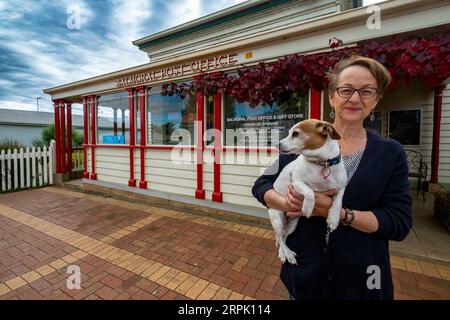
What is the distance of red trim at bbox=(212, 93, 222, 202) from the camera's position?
4681 millimetres

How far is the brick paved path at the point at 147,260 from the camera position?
8.07ft

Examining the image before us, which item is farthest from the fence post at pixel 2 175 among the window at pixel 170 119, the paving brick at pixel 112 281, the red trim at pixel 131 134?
the paving brick at pixel 112 281

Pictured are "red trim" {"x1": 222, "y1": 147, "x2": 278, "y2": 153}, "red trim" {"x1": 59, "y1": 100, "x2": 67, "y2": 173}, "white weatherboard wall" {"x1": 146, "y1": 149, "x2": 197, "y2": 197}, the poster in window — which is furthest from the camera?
"red trim" {"x1": 59, "y1": 100, "x2": 67, "y2": 173}

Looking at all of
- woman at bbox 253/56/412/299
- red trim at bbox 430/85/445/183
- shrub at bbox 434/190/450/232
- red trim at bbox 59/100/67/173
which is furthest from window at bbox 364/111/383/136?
red trim at bbox 59/100/67/173

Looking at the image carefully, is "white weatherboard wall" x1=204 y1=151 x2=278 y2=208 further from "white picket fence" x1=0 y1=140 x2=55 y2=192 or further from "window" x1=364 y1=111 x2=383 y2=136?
"white picket fence" x1=0 y1=140 x2=55 y2=192

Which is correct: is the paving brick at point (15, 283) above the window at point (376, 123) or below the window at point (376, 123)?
below

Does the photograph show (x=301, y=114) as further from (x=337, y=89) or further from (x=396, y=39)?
(x=337, y=89)

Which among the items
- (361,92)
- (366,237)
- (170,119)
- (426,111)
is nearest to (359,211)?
(366,237)

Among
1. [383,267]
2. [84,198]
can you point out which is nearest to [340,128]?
[383,267]

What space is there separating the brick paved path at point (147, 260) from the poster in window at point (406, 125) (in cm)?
485

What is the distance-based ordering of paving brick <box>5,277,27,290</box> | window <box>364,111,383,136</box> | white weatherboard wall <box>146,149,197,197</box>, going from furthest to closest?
window <box>364,111,383,136</box> < white weatherboard wall <box>146,149,197,197</box> < paving brick <box>5,277,27,290</box>

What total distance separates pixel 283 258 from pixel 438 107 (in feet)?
23.1

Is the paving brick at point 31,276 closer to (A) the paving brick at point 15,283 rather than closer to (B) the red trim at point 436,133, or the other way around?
(A) the paving brick at point 15,283

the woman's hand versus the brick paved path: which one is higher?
the woman's hand
